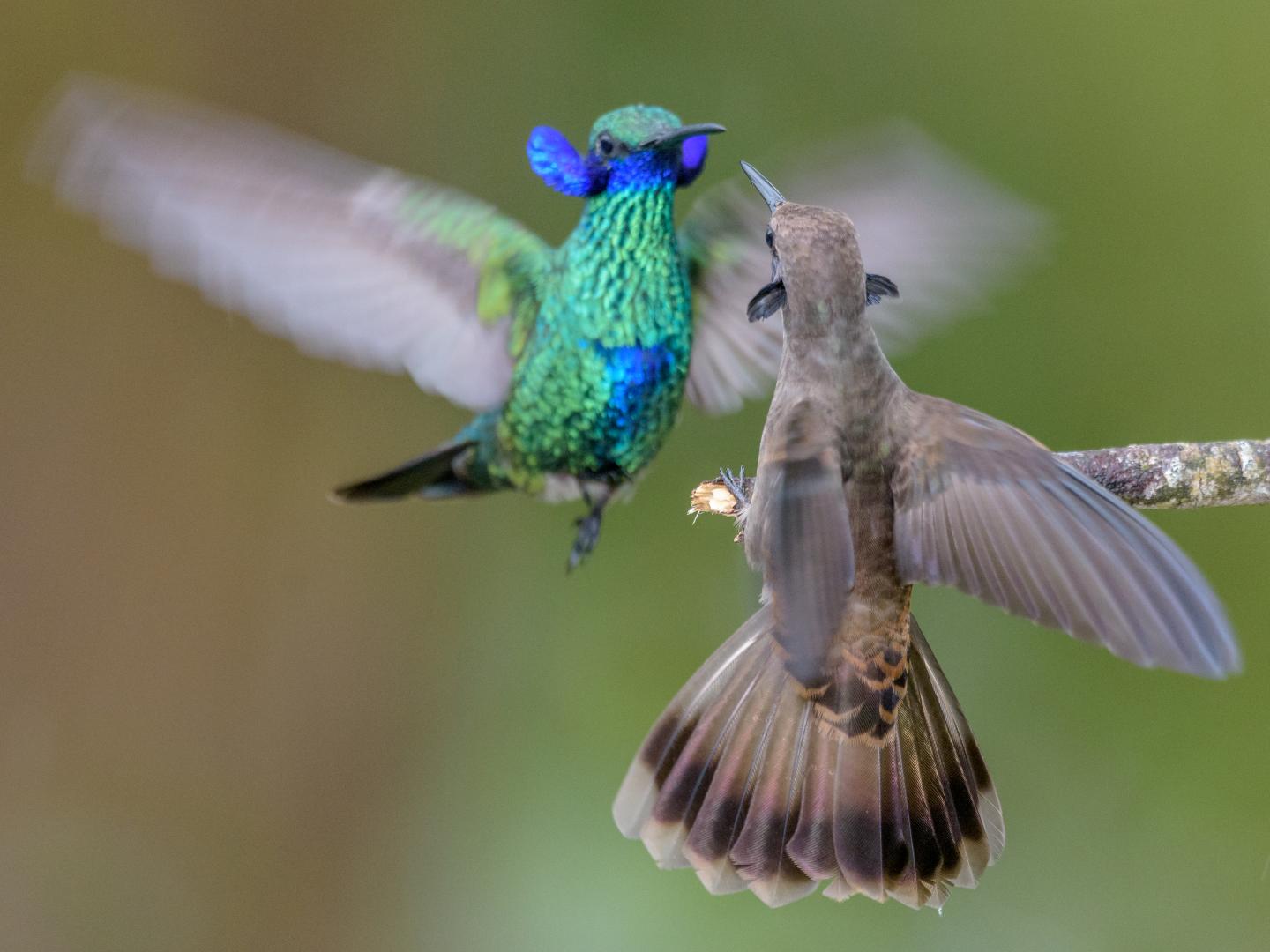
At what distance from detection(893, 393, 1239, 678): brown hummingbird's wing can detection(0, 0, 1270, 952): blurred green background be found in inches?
64.4

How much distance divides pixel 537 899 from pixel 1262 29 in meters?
3.01

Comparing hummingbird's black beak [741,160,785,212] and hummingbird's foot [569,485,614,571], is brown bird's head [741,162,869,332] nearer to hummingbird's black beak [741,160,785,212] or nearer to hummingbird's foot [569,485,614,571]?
hummingbird's black beak [741,160,785,212]

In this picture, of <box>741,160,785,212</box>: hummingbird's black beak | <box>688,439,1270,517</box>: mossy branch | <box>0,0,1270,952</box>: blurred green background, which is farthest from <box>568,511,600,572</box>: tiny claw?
<box>0,0,1270,952</box>: blurred green background

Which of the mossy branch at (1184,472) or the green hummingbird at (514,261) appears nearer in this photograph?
the mossy branch at (1184,472)

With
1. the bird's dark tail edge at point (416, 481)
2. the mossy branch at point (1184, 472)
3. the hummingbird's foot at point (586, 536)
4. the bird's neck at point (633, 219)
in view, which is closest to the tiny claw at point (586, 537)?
the hummingbird's foot at point (586, 536)

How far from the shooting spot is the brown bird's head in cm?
200

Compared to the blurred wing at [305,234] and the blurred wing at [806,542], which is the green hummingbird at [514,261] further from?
the blurred wing at [806,542]

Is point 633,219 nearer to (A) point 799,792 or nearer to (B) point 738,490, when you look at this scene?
(B) point 738,490

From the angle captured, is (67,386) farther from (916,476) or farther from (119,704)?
(916,476)

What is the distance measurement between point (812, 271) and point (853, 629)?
543 millimetres

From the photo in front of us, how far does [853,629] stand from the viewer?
6.53ft

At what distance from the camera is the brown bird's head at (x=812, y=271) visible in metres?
2.00

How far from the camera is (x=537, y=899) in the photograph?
348 centimetres

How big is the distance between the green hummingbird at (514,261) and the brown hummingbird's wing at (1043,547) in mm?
523
